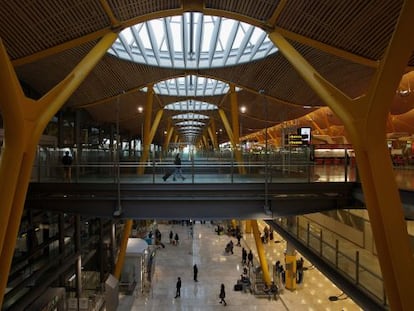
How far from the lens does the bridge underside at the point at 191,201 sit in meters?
13.4

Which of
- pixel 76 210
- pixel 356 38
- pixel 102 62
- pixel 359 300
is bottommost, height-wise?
pixel 359 300

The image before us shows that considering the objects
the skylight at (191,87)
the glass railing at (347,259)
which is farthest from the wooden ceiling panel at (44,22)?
the skylight at (191,87)

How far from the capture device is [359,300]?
10.8 meters

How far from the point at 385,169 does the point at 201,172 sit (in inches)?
336

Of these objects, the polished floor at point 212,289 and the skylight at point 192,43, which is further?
the skylight at point 192,43

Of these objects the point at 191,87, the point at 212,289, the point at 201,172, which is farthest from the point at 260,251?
the point at 191,87

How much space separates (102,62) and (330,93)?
19.3 metres

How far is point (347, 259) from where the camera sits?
12.2 metres

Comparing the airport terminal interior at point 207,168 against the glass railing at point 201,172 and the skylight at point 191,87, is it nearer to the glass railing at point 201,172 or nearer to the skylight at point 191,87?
the glass railing at point 201,172

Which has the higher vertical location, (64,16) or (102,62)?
(102,62)

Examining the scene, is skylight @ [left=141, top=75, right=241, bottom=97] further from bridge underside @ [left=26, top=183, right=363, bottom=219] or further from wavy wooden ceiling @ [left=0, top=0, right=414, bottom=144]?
bridge underside @ [left=26, top=183, right=363, bottom=219]

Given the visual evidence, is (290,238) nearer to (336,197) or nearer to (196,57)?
(336,197)

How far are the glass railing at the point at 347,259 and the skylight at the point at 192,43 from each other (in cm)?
1414

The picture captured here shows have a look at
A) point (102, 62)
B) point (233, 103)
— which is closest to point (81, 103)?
point (102, 62)
